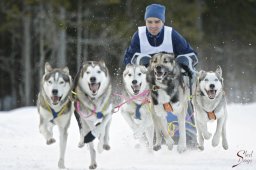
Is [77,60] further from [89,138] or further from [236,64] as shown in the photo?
[89,138]

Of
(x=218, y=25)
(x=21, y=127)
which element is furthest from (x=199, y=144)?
(x=218, y=25)

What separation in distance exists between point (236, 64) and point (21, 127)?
14567 millimetres

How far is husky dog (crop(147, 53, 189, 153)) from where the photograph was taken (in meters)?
7.05

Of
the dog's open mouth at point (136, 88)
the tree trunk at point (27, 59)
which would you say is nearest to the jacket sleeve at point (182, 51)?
the dog's open mouth at point (136, 88)

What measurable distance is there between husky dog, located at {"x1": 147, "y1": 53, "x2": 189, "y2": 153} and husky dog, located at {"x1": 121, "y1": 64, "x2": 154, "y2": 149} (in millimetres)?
308

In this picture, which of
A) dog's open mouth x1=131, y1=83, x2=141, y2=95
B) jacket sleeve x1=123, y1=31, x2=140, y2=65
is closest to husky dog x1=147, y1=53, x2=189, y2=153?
dog's open mouth x1=131, y1=83, x2=141, y2=95

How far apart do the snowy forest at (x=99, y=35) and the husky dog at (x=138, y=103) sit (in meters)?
12.4

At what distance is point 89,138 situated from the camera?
6.75 meters

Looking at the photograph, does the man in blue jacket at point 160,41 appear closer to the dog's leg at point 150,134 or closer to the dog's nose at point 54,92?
the dog's leg at point 150,134

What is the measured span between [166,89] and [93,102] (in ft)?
2.68

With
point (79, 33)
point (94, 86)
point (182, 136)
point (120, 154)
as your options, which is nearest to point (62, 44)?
point (79, 33)

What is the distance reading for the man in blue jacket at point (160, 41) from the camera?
24.6 feet

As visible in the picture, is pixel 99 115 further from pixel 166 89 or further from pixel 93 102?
pixel 166 89

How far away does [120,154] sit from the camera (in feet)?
27.2
